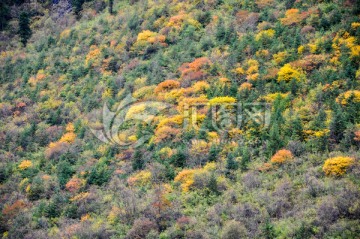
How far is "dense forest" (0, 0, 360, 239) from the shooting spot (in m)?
22.8

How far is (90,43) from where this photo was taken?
50.1 m

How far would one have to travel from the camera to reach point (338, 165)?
22531 millimetres

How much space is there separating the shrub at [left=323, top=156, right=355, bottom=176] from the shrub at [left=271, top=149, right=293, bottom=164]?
2512 millimetres

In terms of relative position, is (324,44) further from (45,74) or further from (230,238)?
(45,74)

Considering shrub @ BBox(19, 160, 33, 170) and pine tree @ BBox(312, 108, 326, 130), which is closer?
pine tree @ BBox(312, 108, 326, 130)

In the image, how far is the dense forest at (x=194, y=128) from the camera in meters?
22.8

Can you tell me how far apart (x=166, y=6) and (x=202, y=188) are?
3008cm

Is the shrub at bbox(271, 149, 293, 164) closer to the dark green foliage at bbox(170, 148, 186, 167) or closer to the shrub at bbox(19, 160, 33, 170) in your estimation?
the dark green foliage at bbox(170, 148, 186, 167)

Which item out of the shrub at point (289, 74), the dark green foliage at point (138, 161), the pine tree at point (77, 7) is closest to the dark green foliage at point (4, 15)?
the pine tree at point (77, 7)

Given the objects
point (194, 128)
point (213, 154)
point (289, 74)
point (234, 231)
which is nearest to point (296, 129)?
point (213, 154)

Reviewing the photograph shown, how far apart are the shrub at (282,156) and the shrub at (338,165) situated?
8.24 ft

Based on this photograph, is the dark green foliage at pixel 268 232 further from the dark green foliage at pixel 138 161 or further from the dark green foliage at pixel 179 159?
the dark green foliage at pixel 138 161

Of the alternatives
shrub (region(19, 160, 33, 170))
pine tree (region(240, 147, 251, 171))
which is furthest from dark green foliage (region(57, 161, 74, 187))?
pine tree (region(240, 147, 251, 171))

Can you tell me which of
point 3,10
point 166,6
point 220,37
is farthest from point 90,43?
point 3,10
